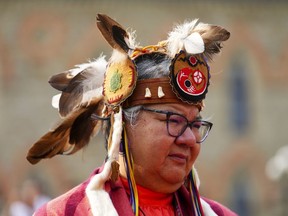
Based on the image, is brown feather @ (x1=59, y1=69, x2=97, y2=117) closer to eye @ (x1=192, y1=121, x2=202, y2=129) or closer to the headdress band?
the headdress band

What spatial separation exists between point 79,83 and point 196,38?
74cm

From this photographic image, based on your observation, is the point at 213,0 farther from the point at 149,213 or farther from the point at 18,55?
the point at 149,213

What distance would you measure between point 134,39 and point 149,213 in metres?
0.86

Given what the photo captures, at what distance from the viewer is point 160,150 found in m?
5.04

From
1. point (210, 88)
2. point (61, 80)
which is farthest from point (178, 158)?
point (210, 88)

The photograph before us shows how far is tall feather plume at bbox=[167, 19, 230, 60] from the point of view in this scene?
515 cm

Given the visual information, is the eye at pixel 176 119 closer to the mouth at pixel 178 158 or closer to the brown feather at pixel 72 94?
the mouth at pixel 178 158

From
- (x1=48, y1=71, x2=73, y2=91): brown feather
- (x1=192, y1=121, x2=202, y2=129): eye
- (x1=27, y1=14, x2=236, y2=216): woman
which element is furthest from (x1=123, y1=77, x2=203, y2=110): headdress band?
(x1=48, y1=71, x2=73, y2=91): brown feather

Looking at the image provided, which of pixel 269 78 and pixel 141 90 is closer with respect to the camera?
pixel 141 90

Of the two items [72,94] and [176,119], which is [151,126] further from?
[72,94]

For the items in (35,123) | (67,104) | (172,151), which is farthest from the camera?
(35,123)

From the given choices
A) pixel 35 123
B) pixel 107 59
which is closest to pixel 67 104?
pixel 107 59

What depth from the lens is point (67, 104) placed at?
5.59 metres

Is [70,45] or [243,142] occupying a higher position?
[70,45]
